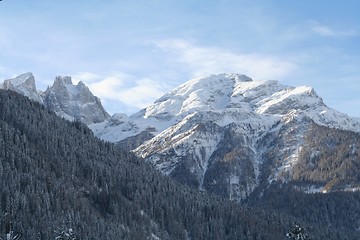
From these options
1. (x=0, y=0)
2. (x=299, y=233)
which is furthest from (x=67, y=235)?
(x=0, y=0)

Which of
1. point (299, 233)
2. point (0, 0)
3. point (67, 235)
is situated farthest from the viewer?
point (299, 233)

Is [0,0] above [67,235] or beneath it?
above

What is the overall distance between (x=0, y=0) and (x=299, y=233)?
111545 mm

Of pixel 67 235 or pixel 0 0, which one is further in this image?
pixel 67 235

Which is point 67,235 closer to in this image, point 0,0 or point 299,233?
point 299,233

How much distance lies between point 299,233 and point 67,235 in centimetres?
5732

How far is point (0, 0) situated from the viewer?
59.8 meters

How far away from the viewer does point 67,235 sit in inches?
5256

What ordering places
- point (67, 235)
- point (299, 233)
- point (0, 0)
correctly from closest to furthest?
point (0, 0), point (67, 235), point (299, 233)

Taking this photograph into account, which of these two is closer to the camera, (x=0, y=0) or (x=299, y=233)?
(x=0, y=0)

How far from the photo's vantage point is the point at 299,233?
15288 cm

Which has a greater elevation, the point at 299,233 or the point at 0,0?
the point at 0,0
